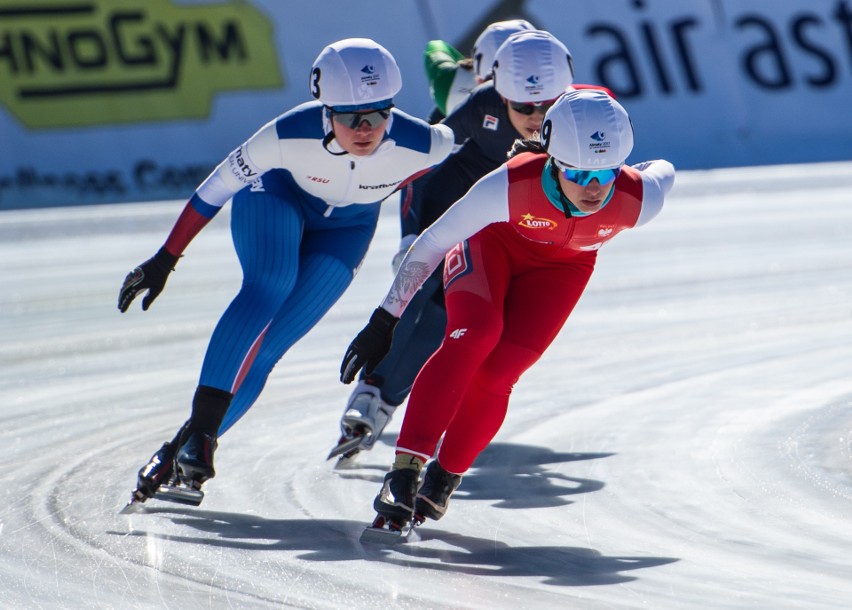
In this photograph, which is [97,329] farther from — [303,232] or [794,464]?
[794,464]

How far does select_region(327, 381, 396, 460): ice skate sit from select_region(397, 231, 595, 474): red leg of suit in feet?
2.80

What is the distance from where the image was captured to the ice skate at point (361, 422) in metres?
5.09

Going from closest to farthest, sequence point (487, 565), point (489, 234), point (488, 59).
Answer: point (487, 565) → point (489, 234) → point (488, 59)

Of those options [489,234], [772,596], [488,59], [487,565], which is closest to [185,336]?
[488,59]

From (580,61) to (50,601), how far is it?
12312mm

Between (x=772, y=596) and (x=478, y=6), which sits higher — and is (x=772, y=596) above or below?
below

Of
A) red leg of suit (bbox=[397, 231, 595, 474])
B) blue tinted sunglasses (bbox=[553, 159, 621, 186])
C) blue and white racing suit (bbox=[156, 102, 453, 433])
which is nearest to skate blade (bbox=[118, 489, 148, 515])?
blue and white racing suit (bbox=[156, 102, 453, 433])

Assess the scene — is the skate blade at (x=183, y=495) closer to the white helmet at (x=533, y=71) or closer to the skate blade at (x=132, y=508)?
the skate blade at (x=132, y=508)

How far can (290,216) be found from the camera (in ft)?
15.9

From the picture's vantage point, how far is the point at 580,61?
1509 cm

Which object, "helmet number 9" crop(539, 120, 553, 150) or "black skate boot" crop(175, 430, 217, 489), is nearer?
"helmet number 9" crop(539, 120, 553, 150)

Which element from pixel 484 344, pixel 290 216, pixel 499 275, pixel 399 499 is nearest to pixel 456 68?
pixel 290 216

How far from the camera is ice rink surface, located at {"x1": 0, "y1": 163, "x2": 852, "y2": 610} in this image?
363 centimetres

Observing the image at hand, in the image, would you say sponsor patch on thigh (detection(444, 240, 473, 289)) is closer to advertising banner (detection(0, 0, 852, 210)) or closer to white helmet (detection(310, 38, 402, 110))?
white helmet (detection(310, 38, 402, 110))
